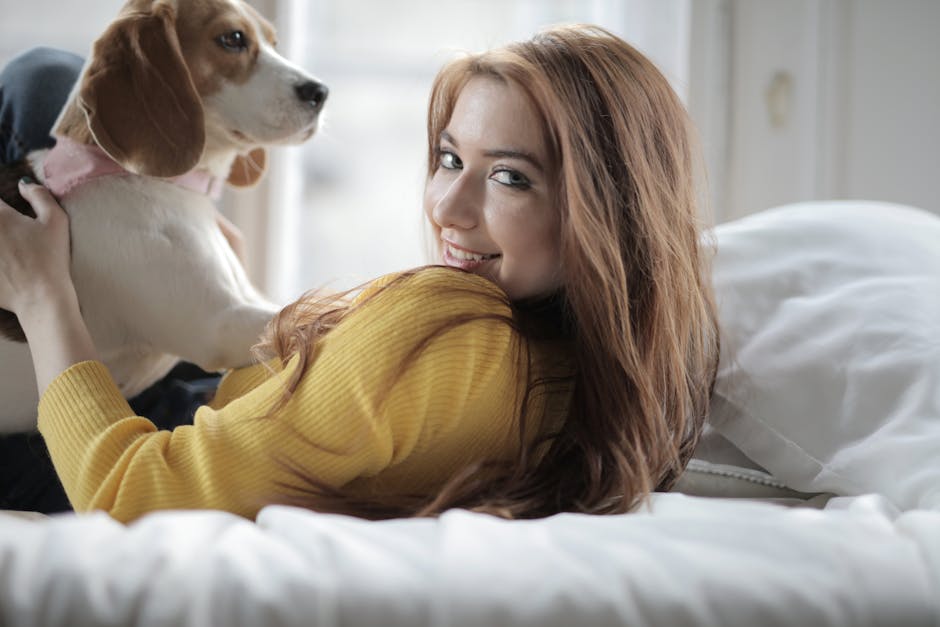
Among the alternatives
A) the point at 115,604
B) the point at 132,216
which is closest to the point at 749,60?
the point at 132,216

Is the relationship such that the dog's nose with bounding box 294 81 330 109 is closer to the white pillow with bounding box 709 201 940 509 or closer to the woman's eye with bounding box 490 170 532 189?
the woman's eye with bounding box 490 170 532 189

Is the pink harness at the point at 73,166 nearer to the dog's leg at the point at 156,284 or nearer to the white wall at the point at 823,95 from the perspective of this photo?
the dog's leg at the point at 156,284

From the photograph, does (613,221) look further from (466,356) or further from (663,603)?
(663,603)

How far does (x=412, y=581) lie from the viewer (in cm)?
60

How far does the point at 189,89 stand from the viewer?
1.08 meters

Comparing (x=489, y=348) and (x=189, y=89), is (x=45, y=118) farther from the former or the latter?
(x=489, y=348)

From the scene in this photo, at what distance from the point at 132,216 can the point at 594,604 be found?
764 mm

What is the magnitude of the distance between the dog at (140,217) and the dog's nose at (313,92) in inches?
5.7

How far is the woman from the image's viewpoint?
2.58 ft

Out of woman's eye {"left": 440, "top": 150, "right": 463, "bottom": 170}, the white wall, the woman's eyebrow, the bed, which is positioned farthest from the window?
the bed

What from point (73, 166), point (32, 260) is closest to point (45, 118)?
point (73, 166)

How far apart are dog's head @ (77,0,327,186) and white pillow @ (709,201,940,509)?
2.15 feet

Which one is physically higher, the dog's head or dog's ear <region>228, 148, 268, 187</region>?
the dog's head

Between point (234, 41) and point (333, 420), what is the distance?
653 mm
